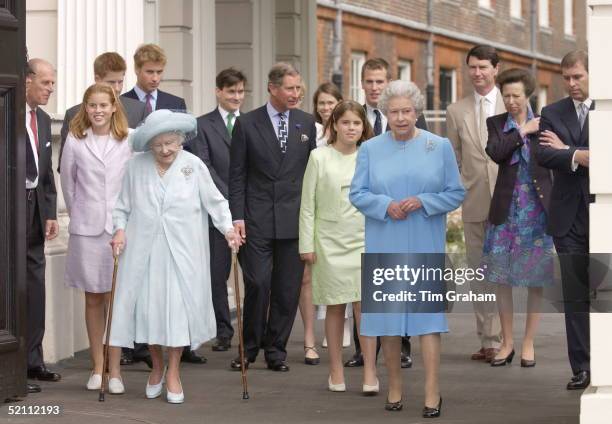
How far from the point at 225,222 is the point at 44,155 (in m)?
1.40

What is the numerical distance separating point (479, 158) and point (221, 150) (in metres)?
1.97

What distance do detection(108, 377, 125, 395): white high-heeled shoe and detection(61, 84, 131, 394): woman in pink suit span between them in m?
0.31

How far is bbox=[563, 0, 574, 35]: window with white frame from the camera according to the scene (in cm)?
4722

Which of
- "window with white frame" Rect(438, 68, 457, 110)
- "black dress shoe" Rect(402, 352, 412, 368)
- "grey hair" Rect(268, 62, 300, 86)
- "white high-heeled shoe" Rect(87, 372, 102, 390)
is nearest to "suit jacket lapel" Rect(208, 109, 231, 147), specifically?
"grey hair" Rect(268, 62, 300, 86)

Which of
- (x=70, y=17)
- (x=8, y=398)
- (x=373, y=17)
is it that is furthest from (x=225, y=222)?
(x=373, y=17)

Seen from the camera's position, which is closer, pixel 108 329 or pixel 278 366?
pixel 108 329

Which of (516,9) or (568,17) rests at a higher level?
(568,17)

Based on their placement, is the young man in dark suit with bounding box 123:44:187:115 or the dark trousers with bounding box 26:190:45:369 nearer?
the dark trousers with bounding box 26:190:45:369

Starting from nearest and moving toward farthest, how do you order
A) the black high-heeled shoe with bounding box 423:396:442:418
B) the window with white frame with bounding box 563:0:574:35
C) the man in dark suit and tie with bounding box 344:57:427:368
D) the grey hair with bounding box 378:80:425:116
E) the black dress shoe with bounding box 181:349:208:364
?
the black high-heeled shoe with bounding box 423:396:442:418 < the grey hair with bounding box 378:80:425:116 < the black dress shoe with bounding box 181:349:208:364 < the man in dark suit and tie with bounding box 344:57:427:368 < the window with white frame with bounding box 563:0:574:35

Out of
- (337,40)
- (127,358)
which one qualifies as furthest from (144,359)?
(337,40)

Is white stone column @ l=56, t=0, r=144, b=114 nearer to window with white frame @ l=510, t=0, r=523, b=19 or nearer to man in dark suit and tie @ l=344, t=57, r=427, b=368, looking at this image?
man in dark suit and tie @ l=344, t=57, r=427, b=368

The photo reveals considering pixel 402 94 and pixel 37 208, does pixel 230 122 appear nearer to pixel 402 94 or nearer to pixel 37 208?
pixel 37 208

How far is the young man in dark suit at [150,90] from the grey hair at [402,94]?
2533 mm

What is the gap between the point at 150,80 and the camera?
11578 millimetres
